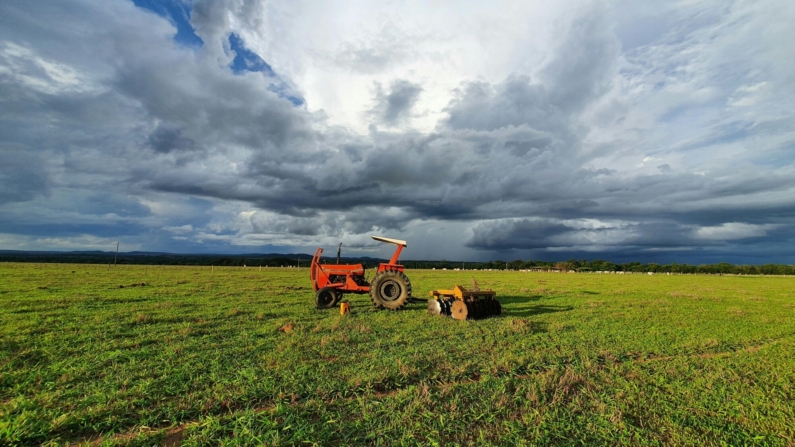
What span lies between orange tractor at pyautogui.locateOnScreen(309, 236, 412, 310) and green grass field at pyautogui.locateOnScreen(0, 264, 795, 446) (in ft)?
9.28

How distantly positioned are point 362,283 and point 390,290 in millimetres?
1618

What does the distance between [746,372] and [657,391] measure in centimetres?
278

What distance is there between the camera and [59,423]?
14.6 feet

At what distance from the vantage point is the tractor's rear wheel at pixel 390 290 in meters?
14.3

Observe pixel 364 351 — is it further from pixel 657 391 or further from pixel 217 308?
pixel 217 308

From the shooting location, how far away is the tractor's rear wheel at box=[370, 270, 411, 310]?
14305 mm

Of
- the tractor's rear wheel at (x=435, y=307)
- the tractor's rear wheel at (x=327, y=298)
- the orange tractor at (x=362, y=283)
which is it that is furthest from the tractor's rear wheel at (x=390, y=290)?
the tractor's rear wheel at (x=327, y=298)

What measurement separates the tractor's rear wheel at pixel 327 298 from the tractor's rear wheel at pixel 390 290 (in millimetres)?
1616

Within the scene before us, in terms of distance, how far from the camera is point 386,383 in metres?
6.00

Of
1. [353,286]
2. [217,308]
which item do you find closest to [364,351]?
[353,286]

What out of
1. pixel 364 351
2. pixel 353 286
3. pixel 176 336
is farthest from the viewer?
pixel 353 286

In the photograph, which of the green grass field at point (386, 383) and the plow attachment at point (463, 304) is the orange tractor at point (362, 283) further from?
the green grass field at point (386, 383)

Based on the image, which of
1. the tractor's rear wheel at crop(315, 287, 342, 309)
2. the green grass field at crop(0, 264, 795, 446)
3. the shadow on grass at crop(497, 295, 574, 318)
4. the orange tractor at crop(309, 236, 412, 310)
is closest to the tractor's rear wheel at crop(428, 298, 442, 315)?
the orange tractor at crop(309, 236, 412, 310)

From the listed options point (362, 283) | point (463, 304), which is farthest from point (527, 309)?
point (362, 283)
